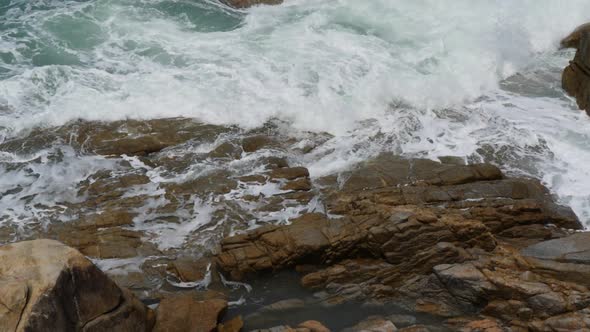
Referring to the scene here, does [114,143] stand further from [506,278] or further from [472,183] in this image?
[506,278]

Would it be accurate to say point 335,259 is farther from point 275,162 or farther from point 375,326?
point 275,162

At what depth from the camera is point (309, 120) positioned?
10930mm

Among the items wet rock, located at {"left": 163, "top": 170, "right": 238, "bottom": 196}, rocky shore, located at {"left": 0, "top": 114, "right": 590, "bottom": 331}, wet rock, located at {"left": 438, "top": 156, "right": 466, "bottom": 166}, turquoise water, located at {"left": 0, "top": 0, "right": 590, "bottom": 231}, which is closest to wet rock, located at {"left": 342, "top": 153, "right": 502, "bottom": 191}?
rocky shore, located at {"left": 0, "top": 114, "right": 590, "bottom": 331}

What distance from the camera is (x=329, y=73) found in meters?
12.9

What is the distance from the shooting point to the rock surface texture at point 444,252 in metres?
6.67

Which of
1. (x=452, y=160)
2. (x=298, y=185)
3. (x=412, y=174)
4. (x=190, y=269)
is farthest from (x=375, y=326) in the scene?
(x=452, y=160)

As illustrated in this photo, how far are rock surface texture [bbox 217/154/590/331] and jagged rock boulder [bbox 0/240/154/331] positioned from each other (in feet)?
6.13

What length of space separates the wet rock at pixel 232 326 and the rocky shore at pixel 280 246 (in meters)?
0.02

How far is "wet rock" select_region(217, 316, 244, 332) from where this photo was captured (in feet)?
21.6

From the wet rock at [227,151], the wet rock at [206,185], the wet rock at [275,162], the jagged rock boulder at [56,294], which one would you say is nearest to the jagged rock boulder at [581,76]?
the wet rock at [275,162]

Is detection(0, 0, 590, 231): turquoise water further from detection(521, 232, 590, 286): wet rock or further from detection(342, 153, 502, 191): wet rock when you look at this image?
detection(521, 232, 590, 286): wet rock

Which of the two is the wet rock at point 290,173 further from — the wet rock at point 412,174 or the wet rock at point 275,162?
the wet rock at point 412,174

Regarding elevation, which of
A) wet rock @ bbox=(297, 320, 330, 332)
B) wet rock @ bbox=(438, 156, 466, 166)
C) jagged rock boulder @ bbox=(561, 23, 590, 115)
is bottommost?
wet rock @ bbox=(297, 320, 330, 332)

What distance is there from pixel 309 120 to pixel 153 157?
10.4 ft
